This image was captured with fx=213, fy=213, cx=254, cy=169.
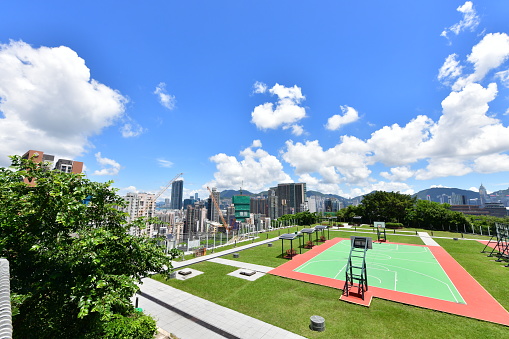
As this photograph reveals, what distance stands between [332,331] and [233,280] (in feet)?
32.1

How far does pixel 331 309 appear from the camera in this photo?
13.9m

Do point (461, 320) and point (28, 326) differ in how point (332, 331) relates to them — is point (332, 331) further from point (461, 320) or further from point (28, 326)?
point (28, 326)

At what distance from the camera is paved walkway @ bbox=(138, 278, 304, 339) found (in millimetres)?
11461

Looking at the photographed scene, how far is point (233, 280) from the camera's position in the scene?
1912cm

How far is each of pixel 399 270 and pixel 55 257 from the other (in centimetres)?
2736

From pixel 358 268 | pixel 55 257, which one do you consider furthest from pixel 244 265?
pixel 55 257

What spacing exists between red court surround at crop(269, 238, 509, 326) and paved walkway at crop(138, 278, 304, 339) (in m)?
8.05

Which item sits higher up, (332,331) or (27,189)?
(27,189)

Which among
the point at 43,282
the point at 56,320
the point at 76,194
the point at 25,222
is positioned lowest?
the point at 56,320

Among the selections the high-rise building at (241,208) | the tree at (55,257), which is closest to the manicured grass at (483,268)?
the tree at (55,257)

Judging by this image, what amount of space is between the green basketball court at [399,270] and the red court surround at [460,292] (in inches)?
25.3

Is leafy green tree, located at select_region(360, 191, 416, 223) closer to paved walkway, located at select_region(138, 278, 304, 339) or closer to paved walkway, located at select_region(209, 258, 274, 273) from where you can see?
paved walkway, located at select_region(209, 258, 274, 273)

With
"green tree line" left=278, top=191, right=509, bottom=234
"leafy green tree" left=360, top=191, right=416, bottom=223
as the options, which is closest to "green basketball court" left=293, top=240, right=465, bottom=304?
"green tree line" left=278, top=191, right=509, bottom=234

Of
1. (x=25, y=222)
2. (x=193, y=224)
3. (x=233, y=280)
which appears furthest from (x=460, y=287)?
(x=193, y=224)
